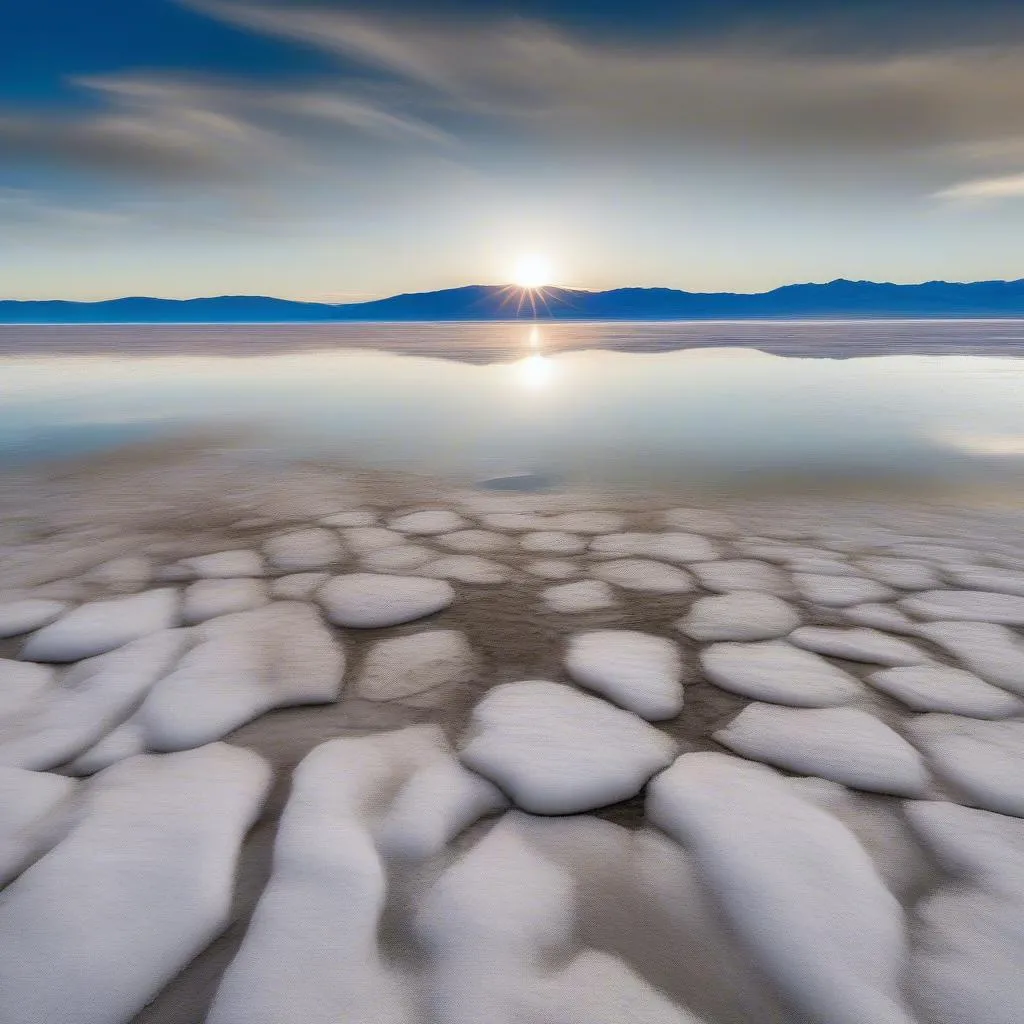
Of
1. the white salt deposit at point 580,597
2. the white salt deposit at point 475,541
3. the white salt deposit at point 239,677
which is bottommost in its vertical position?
the white salt deposit at point 475,541

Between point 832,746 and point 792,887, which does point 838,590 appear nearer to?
point 832,746

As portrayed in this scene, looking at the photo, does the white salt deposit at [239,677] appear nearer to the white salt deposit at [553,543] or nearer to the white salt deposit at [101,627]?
the white salt deposit at [101,627]

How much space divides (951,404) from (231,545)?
6.90 m

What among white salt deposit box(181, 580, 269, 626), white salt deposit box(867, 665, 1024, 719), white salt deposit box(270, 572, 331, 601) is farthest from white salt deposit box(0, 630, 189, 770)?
white salt deposit box(867, 665, 1024, 719)

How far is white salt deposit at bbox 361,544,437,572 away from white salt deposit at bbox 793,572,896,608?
4.10ft

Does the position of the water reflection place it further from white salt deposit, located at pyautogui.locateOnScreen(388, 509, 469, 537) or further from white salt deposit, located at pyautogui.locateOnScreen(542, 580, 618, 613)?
white salt deposit, located at pyautogui.locateOnScreen(542, 580, 618, 613)

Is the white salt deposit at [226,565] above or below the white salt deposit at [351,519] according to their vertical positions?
above

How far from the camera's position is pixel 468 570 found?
233 cm

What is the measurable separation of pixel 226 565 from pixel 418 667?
3.49 feet

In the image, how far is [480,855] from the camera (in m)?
1.10

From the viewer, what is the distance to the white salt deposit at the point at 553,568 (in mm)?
2295

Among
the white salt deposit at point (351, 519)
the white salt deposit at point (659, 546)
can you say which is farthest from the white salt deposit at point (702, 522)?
the white salt deposit at point (351, 519)

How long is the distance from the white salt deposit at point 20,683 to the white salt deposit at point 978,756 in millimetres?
1901

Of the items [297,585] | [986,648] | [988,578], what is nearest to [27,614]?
[297,585]
